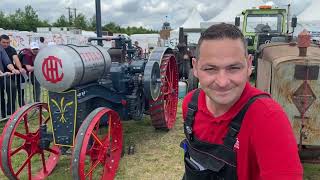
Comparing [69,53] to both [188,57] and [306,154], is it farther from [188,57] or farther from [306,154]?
[188,57]

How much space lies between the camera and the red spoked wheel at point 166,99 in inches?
213

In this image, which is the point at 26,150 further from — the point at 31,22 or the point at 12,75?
the point at 31,22

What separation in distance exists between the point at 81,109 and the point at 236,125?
110 inches

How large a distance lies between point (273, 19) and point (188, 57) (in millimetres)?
2885

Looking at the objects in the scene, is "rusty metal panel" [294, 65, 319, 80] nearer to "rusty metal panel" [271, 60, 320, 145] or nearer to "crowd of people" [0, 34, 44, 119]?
"rusty metal panel" [271, 60, 320, 145]

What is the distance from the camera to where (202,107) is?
135 cm


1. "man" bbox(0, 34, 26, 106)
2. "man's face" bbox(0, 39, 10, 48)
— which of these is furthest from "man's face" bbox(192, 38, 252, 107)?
"man's face" bbox(0, 39, 10, 48)

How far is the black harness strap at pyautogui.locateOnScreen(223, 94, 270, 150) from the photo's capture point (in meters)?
1.17

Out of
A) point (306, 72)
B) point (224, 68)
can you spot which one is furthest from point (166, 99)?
point (224, 68)

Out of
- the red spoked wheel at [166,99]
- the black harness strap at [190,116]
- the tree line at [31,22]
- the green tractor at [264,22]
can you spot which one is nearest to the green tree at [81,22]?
the tree line at [31,22]

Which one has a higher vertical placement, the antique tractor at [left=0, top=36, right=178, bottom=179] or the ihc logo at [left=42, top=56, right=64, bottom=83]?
the ihc logo at [left=42, top=56, right=64, bottom=83]

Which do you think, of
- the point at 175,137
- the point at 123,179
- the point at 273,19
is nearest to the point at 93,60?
the point at 123,179

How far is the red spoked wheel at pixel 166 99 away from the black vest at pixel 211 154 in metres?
3.99

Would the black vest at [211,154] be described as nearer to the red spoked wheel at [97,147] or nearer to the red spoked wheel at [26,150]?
the red spoked wheel at [97,147]
